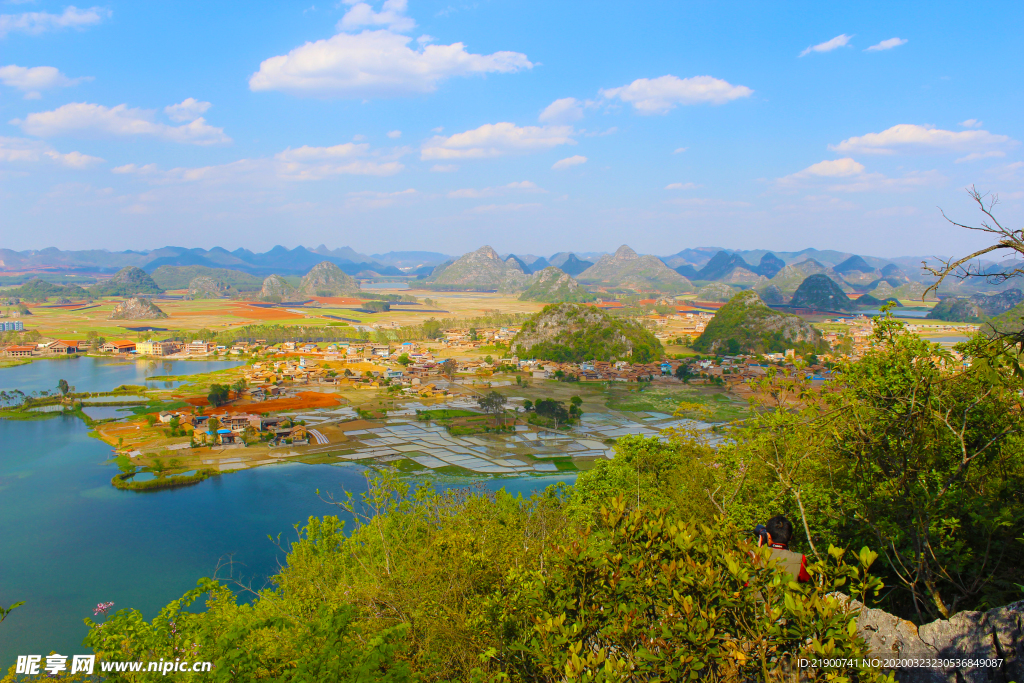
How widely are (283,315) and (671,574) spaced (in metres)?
63.7

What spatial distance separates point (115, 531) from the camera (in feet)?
45.2

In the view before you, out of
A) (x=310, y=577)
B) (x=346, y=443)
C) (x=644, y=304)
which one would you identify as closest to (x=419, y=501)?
(x=310, y=577)

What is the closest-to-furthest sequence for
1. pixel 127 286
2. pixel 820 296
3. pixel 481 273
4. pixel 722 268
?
pixel 820 296
pixel 127 286
pixel 722 268
pixel 481 273

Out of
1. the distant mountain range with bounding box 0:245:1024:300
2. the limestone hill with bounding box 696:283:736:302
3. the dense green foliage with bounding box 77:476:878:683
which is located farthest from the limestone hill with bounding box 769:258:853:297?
the dense green foliage with bounding box 77:476:878:683

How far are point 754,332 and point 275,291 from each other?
6647 cm

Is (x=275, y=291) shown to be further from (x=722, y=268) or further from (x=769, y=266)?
(x=769, y=266)

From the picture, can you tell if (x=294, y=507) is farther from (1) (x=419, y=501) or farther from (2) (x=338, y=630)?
(2) (x=338, y=630)

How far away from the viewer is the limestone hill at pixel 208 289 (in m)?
81.3

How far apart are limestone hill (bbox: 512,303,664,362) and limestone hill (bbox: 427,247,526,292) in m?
65.3

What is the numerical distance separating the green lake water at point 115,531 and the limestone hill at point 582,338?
2215 cm

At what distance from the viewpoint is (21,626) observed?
988 cm

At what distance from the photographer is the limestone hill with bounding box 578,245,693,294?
317ft

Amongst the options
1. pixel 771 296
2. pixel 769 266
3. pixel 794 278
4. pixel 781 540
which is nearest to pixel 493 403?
pixel 781 540

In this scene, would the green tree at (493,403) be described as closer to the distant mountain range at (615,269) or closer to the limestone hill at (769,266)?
the distant mountain range at (615,269)
